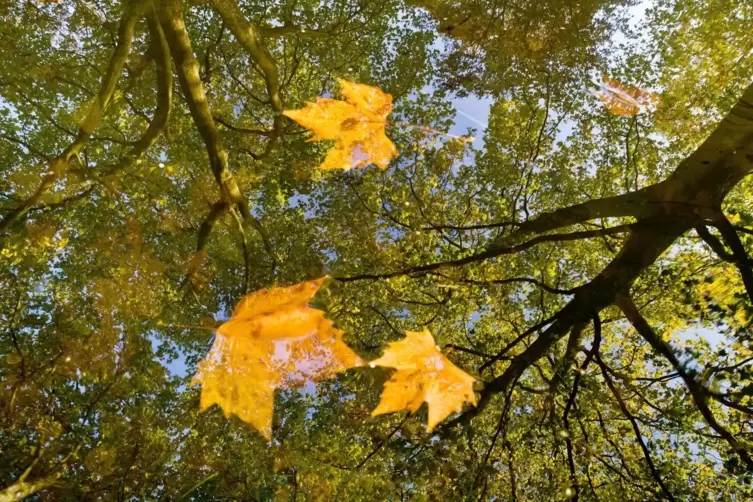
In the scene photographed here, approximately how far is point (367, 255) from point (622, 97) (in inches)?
182

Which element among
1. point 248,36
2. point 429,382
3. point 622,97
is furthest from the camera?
point 622,97

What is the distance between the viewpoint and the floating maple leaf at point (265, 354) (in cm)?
454

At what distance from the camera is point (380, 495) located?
5.25 m

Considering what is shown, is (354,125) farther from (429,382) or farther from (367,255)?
(429,382)

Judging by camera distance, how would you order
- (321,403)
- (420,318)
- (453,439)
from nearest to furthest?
(453,439)
(420,318)
(321,403)

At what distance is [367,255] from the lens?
657cm

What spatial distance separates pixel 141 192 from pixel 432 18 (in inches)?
223

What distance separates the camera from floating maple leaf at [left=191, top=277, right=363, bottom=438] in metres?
4.54

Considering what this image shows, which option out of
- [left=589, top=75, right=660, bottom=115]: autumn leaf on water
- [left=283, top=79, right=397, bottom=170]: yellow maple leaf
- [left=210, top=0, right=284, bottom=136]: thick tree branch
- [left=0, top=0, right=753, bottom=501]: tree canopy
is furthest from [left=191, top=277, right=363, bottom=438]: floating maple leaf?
[left=589, top=75, right=660, bottom=115]: autumn leaf on water

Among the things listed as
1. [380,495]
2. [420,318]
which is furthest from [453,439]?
[420,318]

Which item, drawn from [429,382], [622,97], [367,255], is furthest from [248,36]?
[622,97]

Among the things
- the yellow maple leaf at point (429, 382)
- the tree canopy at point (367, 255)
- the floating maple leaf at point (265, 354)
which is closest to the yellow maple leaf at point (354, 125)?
the tree canopy at point (367, 255)

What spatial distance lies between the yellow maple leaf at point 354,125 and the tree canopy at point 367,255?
0.16ft

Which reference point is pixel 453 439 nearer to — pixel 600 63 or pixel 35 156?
pixel 600 63
